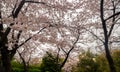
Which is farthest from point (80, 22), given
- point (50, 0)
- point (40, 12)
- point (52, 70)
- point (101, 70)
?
point (52, 70)

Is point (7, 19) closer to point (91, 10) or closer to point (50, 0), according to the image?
point (50, 0)

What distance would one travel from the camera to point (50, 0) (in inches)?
527

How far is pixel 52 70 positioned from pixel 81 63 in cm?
613

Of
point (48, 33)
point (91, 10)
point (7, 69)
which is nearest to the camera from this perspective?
point (7, 69)

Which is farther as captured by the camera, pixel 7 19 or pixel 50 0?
pixel 50 0

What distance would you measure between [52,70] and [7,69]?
27.1 m

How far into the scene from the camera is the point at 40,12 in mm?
15672

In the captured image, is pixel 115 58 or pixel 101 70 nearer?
pixel 115 58

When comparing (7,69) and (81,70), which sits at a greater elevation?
(7,69)

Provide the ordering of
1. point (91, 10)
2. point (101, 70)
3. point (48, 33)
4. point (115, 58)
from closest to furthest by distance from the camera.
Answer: point (48, 33) < point (91, 10) < point (115, 58) < point (101, 70)

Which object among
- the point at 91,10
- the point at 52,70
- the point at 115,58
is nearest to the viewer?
the point at 91,10

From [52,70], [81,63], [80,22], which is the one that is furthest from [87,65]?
[80,22]

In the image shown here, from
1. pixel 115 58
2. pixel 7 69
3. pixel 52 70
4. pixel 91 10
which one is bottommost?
pixel 52 70

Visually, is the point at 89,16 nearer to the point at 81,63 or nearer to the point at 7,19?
the point at 7,19
